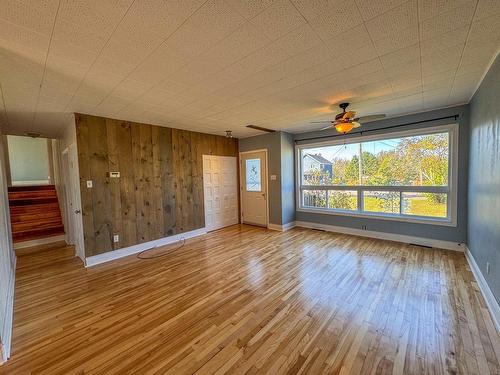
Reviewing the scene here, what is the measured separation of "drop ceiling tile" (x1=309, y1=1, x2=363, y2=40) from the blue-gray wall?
67.3 inches

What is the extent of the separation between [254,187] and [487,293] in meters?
4.60

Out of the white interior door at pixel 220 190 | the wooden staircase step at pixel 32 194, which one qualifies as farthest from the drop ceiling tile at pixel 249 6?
the wooden staircase step at pixel 32 194

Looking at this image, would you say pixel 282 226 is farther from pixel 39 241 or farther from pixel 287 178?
pixel 39 241

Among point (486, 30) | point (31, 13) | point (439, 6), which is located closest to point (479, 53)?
point (486, 30)

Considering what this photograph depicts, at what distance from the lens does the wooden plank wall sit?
3588mm

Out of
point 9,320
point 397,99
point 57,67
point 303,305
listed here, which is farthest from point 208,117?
point 9,320

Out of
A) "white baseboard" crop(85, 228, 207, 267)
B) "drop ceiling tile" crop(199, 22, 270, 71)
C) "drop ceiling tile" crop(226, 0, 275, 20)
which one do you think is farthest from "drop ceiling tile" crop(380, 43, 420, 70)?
"white baseboard" crop(85, 228, 207, 267)

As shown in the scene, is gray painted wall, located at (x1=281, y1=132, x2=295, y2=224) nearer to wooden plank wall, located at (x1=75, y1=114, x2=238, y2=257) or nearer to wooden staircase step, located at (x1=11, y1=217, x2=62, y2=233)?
wooden plank wall, located at (x1=75, y1=114, x2=238, y2=257)

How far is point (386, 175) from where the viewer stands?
436 centimetres

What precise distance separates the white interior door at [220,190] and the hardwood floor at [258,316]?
1990mm

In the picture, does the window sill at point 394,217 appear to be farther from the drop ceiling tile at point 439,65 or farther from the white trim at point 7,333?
the white trim at point 7,333

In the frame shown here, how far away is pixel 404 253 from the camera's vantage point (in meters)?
3.61

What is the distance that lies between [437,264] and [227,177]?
4.69 meters

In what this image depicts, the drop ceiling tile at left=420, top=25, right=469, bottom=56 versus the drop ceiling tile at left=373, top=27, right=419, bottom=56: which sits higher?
the drop ceiling tile at left=373, top=27, right=419, bottom=56
